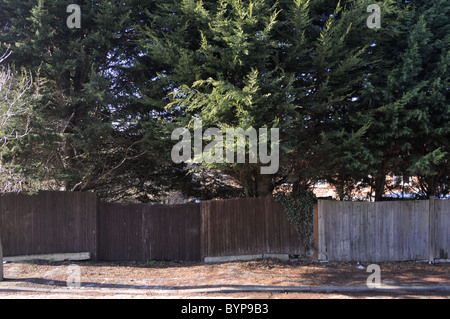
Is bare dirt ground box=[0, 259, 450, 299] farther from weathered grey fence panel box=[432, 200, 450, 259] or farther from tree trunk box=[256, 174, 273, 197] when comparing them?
tree trunk box=[256, 174, 273, 197]

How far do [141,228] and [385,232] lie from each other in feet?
25.0

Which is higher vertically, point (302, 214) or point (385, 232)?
point (302, 214)

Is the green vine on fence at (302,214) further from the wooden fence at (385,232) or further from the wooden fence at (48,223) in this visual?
the wooden fence at (48,223)

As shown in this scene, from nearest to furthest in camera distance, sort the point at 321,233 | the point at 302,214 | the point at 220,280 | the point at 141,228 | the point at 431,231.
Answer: the point at 220,280 < the point at 431,231 < the point at 321,233 < the point at 302,214 < the point at 141,228

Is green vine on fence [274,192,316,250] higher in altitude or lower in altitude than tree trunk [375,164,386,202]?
lower

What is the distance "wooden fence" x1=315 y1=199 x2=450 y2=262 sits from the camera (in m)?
9.89

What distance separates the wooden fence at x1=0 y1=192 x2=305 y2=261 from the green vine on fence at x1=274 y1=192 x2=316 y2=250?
0.19 metres

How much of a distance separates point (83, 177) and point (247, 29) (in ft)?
21.4

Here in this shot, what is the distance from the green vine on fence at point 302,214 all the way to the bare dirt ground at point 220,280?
0.76 m

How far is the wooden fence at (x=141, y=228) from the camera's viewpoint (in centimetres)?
1021

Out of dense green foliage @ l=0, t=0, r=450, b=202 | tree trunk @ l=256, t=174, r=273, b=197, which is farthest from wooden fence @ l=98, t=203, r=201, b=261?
tree trunk @ l=256, t=174, r=273, b=197

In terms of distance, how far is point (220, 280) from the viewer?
26.8 feet

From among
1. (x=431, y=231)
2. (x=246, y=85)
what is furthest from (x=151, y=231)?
(x=431, y=231)

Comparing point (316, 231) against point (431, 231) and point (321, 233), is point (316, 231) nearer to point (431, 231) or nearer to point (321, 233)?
point (321, 233)
